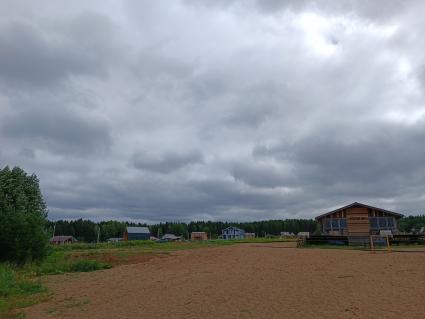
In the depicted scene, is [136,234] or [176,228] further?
[176,228]

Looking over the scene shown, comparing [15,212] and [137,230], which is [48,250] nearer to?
[15,212]

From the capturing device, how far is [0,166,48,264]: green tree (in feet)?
96.4

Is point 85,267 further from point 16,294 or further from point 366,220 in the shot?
point 366,220

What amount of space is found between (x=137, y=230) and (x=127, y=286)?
4681 inches

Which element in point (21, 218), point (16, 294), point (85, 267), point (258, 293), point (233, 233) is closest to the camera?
point (258, 293)

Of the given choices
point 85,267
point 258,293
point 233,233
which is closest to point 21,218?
point 85,267

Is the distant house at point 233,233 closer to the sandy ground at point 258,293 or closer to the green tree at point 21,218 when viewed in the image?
the green tree at point 21,218

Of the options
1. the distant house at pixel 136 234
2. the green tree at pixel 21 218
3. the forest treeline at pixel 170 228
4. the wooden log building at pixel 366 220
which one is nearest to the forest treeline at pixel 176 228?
the forest treeline at pixel 170 228

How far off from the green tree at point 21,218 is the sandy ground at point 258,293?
1012 centimetres

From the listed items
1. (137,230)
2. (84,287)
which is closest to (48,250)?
(84,287)

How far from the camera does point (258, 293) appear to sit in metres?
14.4

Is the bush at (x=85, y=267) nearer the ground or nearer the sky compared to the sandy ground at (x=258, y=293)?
nearer the sky

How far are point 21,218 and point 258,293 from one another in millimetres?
22047

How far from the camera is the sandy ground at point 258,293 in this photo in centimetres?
1158
